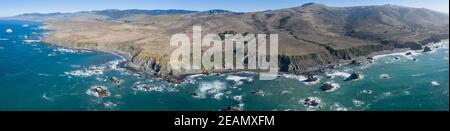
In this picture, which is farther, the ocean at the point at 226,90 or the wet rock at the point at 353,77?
the wet rock at the point at 353,77

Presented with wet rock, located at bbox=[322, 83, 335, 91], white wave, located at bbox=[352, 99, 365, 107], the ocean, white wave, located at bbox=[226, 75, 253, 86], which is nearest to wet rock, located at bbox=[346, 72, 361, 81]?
the ocean

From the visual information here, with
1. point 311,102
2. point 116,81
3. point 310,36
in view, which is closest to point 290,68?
point 311,102

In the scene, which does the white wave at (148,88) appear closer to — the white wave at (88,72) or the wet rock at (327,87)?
the white wave at (88,72)

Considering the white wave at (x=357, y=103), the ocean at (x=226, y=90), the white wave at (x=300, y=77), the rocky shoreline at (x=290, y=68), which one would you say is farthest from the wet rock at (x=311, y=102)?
the rocky shoreline at (x=290, y=68)

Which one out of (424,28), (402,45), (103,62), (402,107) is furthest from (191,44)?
(424,28)

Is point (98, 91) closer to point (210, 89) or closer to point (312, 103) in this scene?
point (210, 89)
